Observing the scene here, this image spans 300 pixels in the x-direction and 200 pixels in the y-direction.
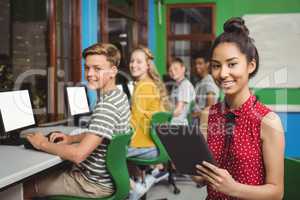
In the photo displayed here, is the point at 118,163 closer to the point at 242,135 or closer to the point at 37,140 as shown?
the point at 37,140

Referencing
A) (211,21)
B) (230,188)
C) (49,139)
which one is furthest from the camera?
(211,21)

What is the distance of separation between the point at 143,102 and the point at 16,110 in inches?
48.6

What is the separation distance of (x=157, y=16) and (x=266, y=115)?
5.27m

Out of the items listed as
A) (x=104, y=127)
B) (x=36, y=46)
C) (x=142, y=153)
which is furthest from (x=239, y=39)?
(x=36, y=46)

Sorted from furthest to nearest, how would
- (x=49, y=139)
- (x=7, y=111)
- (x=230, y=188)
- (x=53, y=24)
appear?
(x=53, y=24) < (x=7, y=111) < (x=49, y=139) < (x=230, y=188)

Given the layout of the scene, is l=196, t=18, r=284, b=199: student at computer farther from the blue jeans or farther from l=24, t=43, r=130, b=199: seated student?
the blue jeans

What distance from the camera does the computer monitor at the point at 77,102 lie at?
325 cm

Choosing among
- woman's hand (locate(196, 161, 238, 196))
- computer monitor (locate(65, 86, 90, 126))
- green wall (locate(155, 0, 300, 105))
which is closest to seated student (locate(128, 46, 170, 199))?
computer monitor (locate(65, 86, 90, 126))

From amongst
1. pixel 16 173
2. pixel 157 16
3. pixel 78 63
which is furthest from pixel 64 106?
pixel 157 16

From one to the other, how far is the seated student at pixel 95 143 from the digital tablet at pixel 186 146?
2.37 feet

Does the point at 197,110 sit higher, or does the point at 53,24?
the point at 53,24

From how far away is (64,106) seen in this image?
3.36 m

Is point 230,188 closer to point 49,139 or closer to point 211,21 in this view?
point 49,139

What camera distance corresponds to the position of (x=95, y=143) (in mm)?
2027
